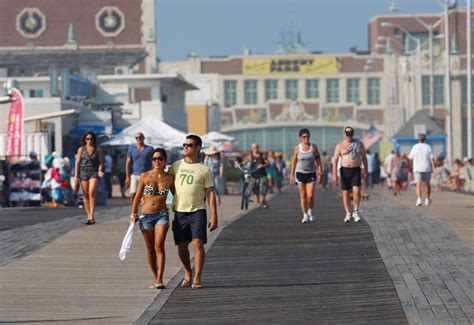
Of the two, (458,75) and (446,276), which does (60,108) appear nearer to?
(446,276)

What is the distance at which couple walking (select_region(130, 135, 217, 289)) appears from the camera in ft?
50.5

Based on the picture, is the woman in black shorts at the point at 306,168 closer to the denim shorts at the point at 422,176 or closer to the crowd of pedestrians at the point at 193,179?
the crowd of pedestrians at the point at 193,179

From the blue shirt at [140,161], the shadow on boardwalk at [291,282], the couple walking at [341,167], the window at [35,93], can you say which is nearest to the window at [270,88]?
the window at [35,93]

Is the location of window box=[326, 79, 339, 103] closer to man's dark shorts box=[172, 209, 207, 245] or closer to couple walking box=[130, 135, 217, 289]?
couple walking box=[130, 135, 217, 289]

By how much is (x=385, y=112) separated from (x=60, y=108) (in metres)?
78.4

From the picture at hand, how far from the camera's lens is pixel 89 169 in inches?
1005

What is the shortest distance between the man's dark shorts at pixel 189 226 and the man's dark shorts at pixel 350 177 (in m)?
10.4

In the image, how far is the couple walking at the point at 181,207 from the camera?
15406mm

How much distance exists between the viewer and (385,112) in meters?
136

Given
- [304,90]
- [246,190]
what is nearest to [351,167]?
[246,190]

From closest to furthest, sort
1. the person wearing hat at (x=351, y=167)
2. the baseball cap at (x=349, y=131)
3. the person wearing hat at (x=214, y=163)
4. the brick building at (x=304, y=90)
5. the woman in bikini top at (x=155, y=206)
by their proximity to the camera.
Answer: the woman in bikini top at (x=155, y=206) → the baseball cap at (x=349, y=131) → the person wearing hat at (x=351, y=167) → the person wearing hat at (x=214, y=163) → the brick building at (x=304, y=90)

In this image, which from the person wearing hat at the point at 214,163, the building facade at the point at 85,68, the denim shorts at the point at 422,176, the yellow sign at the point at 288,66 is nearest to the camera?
the denim shorts at the point at 422,176

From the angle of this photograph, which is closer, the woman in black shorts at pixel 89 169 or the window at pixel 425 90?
the woman in black shorts at pixel 89 169

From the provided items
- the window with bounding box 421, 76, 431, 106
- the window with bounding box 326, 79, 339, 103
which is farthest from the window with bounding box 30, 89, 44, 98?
the window with bounding box 326, 79, 339, 103
